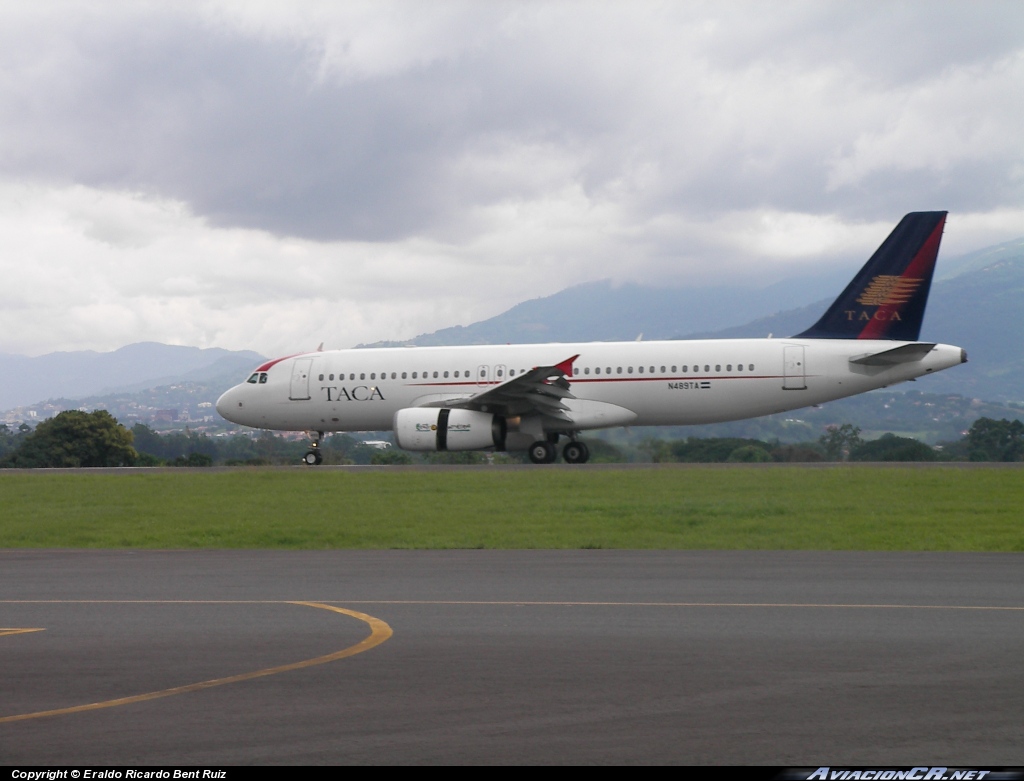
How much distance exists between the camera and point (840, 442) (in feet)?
136

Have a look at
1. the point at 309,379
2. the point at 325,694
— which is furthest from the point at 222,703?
the point at 309,379

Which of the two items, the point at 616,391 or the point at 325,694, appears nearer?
the point at 325,694

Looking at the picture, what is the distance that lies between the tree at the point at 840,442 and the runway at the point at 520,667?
26565 mm

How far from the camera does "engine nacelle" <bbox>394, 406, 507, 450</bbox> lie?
3397cm

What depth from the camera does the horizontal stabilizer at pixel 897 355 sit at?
1286 inches

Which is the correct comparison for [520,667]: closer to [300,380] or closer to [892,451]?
[300,380]

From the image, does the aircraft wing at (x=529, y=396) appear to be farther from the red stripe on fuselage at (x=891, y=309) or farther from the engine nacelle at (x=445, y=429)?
the red stripe on fuselage at (x=891, y=309)

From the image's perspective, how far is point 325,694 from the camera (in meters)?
7.23

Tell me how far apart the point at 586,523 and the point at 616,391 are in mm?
14593

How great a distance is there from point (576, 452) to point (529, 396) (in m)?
2.79

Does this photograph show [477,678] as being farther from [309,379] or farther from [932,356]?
[309,379]

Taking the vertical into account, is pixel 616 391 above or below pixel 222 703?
above

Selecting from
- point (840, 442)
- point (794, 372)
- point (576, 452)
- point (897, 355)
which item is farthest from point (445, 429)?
point (840, 442)

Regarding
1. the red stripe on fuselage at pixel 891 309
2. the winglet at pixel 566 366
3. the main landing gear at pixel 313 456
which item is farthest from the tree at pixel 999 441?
the main landing gear at pixel 313 456
